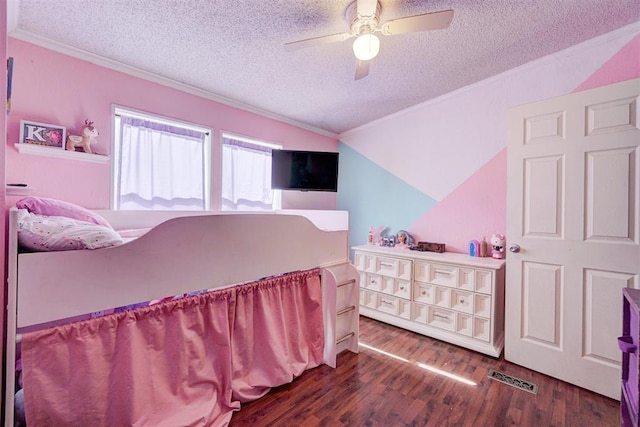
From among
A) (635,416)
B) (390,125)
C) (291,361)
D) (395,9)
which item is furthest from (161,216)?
(635,416)

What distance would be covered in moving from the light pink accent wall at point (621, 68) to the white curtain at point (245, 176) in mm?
3199

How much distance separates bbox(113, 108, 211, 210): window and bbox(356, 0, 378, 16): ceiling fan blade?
1.98 m

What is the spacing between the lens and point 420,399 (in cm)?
172

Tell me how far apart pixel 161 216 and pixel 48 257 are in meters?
1.54

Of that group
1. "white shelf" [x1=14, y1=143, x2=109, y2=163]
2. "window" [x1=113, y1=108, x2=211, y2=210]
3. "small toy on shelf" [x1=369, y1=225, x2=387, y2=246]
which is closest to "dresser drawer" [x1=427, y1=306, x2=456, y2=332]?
"small toy on shelf" [x1=369, y1=225, x2=387, y2=246]

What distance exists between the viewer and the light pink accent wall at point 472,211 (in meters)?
2.59

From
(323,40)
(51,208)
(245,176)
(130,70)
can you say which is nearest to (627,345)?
(323,40)

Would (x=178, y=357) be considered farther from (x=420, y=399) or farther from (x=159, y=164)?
(x=159, y=164)

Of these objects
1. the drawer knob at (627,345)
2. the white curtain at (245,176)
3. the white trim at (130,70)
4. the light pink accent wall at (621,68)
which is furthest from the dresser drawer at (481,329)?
the white trim at (130,70)

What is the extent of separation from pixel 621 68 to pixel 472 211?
4.91 ft

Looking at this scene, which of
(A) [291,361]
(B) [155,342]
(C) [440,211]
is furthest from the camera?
(C) [440,211]

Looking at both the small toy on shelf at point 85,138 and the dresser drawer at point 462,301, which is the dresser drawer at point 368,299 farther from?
the small toy on shelf at point 85,138

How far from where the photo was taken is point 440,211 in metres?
3.01

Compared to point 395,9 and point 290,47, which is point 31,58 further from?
point 395,9
